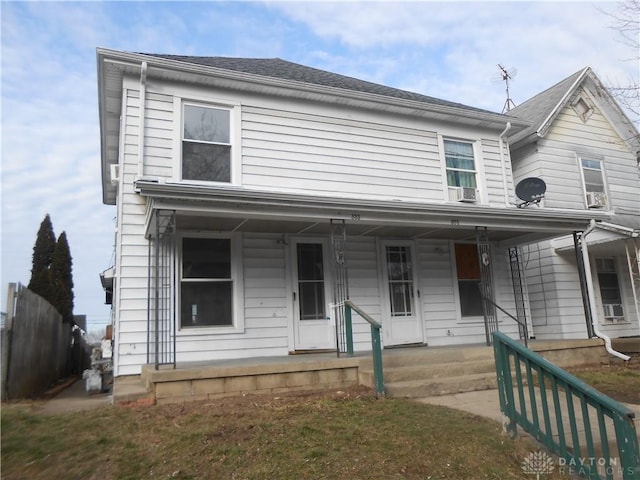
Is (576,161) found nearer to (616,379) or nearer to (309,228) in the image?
(616,379)

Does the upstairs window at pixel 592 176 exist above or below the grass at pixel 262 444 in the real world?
above

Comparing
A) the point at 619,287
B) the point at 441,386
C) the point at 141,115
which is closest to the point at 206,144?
the point at 141,115

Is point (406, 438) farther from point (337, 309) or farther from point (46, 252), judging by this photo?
point (46, 252)

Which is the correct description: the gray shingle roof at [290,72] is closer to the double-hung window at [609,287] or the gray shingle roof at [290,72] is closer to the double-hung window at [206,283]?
the double-hung window at [206,283]

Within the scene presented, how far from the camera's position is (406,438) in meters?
4.42

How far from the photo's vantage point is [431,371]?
667 cm

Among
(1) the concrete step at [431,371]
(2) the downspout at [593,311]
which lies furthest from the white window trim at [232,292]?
(2) the downspout at [593,311]

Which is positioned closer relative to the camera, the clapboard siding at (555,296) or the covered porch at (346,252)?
the covered porch at (346,252)

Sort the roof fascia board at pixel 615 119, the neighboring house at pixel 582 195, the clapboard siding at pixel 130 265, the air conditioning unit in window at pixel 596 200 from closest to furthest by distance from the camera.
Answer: the clapboard siding at pixel 130 265 < the neighboring house at pixel 582 195 < the air conditioning unit in window at pixel 596 200 < the roof fascia board at pixel 615 119

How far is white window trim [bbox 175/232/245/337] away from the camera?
7582mm

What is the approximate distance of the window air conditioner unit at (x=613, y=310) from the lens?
11.9m

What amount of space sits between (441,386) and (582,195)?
8.58 metres

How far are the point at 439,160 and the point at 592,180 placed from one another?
521 centimetres

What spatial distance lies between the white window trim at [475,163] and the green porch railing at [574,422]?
6.23 meters
